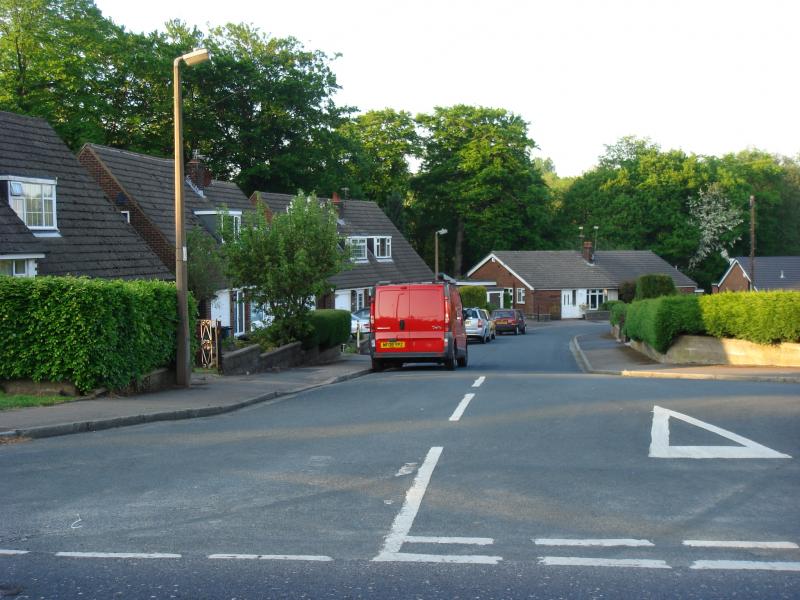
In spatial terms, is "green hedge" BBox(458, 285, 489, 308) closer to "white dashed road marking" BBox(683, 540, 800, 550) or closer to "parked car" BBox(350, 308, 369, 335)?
"parked car" BBox(350, 308, 369, 335)

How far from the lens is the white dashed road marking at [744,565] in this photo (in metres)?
5.81

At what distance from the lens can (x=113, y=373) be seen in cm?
1620

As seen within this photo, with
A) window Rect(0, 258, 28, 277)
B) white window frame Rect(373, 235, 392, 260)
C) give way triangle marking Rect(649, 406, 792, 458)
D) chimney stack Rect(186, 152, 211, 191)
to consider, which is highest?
chimney stack Rect(186, 152, 211, 191)

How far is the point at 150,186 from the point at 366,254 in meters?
23.5

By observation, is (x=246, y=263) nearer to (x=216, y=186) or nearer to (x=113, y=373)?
(x=113, y=373)

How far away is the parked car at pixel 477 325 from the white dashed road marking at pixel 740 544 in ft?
136

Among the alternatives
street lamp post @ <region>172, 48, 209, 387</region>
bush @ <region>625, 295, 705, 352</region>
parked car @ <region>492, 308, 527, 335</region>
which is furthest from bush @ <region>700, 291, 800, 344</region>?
parked car @ <region>492, 308, 527, 335</region>

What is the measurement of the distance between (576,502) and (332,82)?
57563 mm

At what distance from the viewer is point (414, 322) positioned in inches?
998

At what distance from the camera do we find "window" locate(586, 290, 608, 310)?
86688 millimetres

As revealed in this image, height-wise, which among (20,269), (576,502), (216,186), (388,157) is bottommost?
(576,502)

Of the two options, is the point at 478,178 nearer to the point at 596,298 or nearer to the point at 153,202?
the point at 596,298

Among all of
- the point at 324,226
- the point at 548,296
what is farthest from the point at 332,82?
the point at 324,226

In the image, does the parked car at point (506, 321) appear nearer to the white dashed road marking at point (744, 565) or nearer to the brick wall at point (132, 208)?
the brick wall at point (132, 208)
